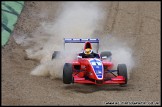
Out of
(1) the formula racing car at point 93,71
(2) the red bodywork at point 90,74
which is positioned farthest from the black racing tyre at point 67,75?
(2) the red bodywork at point 90,74

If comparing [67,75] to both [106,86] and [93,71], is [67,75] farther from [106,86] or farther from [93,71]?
[106,86]

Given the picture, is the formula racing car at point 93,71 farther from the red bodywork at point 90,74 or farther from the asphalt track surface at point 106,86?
the asphalt track surface at point 106,86

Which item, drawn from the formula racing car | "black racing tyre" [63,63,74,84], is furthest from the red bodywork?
"black racing tyre" [63,63,74,84]

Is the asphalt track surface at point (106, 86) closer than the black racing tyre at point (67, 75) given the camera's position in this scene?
Yes

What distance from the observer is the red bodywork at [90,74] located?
502 inches

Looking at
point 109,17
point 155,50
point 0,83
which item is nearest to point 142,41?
point 155,50

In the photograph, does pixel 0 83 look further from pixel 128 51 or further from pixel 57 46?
pixel 128 51

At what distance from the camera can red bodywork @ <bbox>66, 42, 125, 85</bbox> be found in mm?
12750

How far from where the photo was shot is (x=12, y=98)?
11.5m

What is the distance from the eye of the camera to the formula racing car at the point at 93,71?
12.7 meters

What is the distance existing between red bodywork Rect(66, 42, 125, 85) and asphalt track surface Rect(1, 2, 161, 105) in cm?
23

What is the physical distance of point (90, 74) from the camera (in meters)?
13.0

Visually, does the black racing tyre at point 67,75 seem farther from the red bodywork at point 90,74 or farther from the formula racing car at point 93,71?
the red bodywork at point 90,74

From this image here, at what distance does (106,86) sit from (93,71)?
665mm
